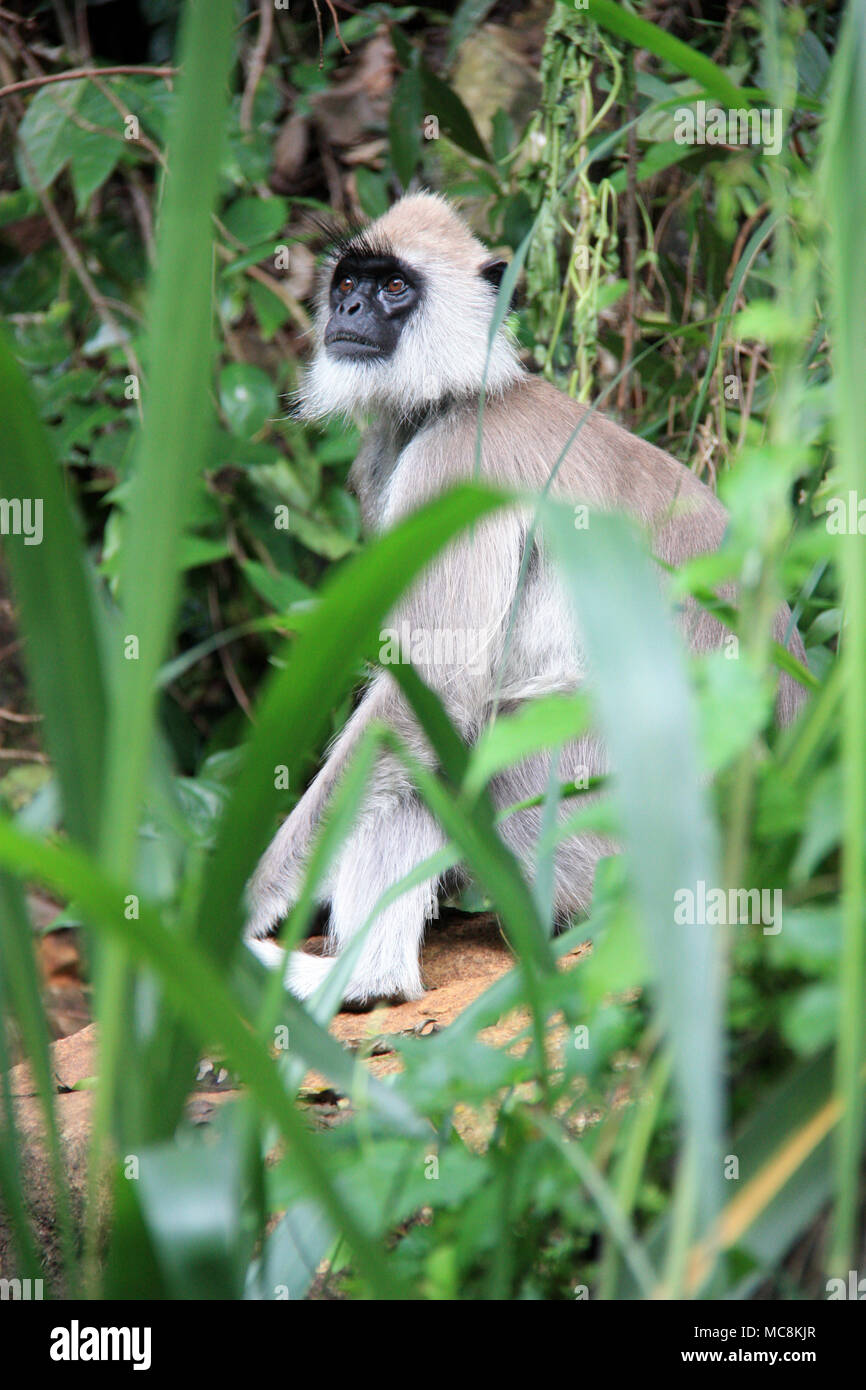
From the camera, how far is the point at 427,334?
4223 mm

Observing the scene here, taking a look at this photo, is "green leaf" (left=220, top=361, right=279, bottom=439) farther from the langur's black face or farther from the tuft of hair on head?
the langur's black face

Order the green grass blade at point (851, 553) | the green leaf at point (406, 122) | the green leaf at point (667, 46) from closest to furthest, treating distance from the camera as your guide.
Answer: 1. the green grass blade at point (851, 553)
2. the green leaf at point (667, 46)
3. the green leaf at point (406, 122)

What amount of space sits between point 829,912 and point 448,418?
303 centimetres

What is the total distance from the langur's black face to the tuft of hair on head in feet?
0.08

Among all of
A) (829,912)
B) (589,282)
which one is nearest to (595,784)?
(829,912)

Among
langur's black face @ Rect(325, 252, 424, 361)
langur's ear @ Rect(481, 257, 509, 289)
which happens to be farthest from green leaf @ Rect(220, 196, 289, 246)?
langur's ear @ Rect(481, 257, 509, 289)

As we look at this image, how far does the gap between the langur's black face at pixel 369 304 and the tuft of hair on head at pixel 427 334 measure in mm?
24

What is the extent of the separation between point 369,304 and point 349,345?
212 mm

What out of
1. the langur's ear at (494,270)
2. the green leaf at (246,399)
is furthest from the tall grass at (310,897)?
the green leaf at (246,399)

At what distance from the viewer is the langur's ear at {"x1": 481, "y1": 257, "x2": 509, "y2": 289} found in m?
4.38

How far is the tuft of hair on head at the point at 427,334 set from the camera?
13.5 feet

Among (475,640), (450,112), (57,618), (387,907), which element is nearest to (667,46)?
(57,618)

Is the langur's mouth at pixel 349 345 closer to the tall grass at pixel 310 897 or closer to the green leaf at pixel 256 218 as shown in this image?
the green leaf at pixel 256 218
